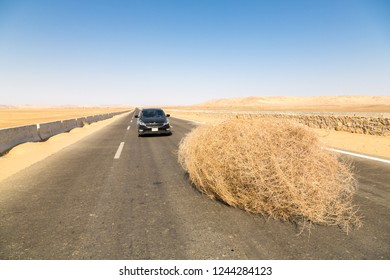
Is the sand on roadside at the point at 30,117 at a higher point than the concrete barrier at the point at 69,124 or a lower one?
lower

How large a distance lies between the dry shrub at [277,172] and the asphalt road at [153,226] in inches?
8.0

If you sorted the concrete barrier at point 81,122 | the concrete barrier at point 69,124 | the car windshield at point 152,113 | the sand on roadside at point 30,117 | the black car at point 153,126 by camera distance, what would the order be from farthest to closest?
1. the sand on roadside at point 30,117
2. the concrete barrier at point 81,122
3. the concrete barrier at point 69,124
4. the car windshield at point 152,113
5. the black car at point 153,126

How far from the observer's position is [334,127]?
644 inches

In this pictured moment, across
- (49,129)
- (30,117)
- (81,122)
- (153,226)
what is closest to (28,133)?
(49,129)

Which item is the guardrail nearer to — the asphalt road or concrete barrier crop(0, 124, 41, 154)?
concrete barrier crop(0, 124, 41, 154)

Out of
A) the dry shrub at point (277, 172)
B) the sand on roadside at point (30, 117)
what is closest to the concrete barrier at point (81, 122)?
the sand on roadside at point (30, 117)

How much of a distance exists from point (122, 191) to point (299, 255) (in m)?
3.18

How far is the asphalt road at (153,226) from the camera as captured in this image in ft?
9.09

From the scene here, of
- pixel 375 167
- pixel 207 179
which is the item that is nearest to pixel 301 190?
pixel 207 179

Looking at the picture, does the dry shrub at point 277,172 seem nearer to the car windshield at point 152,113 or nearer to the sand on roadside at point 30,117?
the car windshield at point 152,113

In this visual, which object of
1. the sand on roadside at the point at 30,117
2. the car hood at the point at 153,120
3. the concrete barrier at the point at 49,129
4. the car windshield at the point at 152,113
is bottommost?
the sand on roadside at the point at 30,117

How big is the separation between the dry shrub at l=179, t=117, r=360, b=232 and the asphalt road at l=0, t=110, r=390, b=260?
0.20 meters

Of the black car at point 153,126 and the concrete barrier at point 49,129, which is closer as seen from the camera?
the concrete barrier at point 49,129
